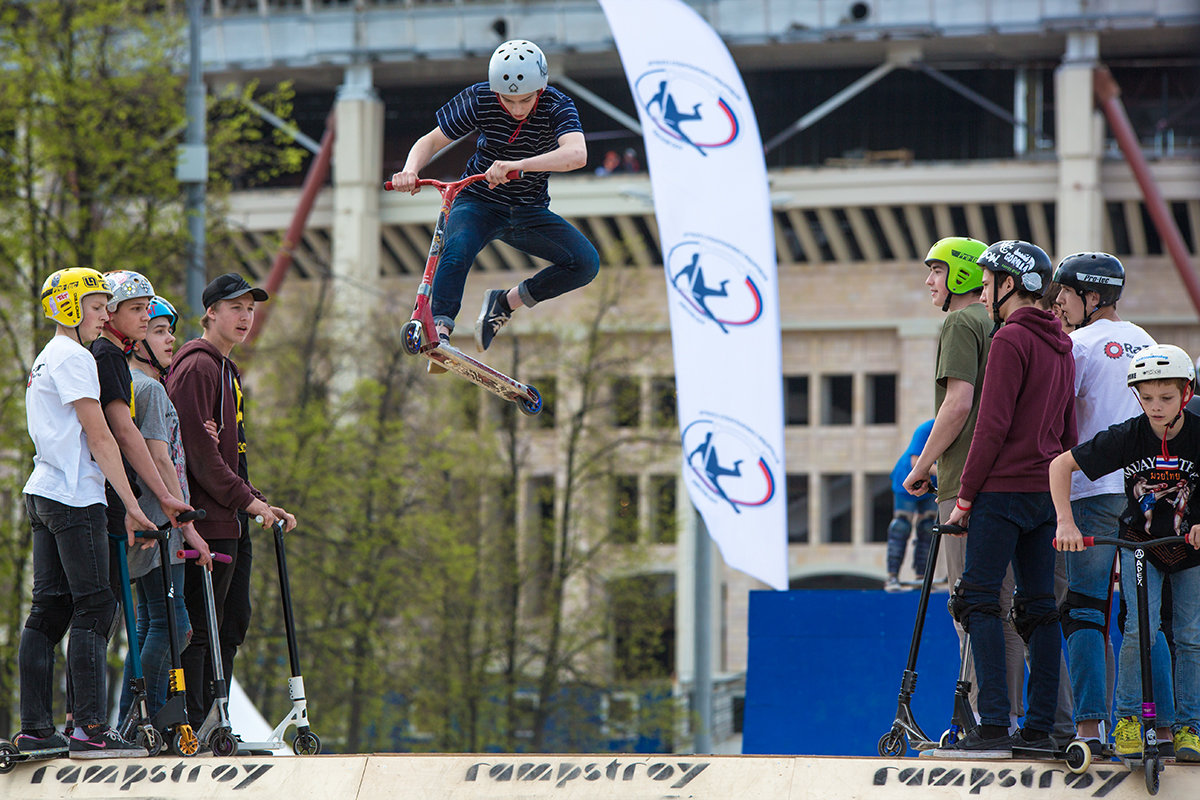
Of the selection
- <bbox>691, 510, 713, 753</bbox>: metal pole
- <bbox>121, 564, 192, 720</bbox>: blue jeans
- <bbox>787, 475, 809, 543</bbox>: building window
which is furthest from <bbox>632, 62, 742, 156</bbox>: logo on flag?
<bbox>787, 475, 809, 543</bbox>: building window

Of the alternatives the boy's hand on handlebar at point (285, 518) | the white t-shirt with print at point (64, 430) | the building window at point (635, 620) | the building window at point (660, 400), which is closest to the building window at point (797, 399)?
the building window at point (660, 400)

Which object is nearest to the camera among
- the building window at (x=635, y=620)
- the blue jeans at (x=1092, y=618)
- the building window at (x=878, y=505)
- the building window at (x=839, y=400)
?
the blue jeans at (x=1092, y=618)

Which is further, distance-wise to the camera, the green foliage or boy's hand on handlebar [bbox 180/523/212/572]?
the green foliage

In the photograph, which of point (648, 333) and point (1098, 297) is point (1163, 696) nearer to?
point (1098, 297)

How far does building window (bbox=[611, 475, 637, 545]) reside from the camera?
3772 cm

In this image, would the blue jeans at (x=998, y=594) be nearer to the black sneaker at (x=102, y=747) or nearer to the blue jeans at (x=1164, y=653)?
the blue jeans at (x=1164, y=653)

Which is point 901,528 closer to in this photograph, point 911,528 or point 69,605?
point 911,528

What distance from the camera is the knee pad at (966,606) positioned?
7965 mm

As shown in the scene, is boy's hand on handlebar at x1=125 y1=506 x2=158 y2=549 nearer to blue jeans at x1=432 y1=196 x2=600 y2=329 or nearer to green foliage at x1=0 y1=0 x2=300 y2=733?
blue jeans at x1=432 y1=196 x2=600 y2=329

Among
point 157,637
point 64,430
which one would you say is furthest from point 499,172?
point 157,637

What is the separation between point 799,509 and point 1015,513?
4434 cm

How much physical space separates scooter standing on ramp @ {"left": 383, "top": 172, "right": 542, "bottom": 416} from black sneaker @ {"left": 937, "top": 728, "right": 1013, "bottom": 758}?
3.56 meters

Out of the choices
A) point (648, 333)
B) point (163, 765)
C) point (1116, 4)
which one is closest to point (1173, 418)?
point (163, 765)

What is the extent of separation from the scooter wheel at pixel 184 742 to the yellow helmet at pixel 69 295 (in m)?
2.39
